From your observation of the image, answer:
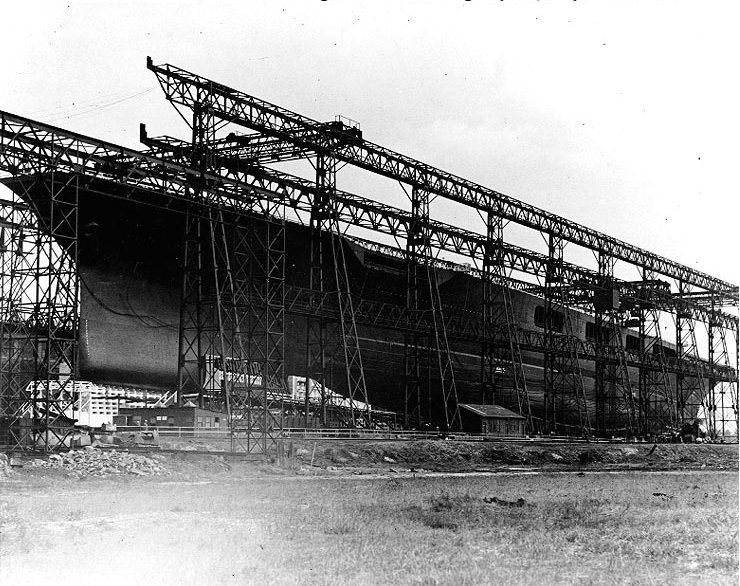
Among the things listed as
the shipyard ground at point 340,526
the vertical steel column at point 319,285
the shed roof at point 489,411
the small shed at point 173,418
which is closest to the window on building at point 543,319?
the shed roof at point 489,411

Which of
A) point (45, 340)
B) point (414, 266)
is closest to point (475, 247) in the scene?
point (414, 266)

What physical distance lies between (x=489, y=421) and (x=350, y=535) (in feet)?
125

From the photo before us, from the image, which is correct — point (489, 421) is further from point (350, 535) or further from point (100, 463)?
point (350, 535)

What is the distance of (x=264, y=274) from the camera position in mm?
38344

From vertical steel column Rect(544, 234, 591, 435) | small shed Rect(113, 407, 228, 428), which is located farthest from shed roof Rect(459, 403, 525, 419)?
small shed Rect(113, 407, 228, 428)

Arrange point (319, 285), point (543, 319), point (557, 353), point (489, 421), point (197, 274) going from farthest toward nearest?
1. point (543, 319)
2. point (557, 353)
3. point (489, 421)
4. point (319, 285)
5. point (197, 274)

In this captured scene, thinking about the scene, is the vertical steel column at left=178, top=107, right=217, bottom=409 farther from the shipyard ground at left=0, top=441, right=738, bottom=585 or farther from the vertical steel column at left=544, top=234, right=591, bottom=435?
the vertical steel column at left=544, top=234, right=591, bottom=435

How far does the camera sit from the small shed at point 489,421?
51.9 meters

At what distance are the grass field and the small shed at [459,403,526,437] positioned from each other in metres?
27.9

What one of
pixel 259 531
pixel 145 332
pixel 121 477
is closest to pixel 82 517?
pixel 259 531

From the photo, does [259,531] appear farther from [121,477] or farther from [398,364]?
[398,364]

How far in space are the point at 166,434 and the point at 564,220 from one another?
3440 cm

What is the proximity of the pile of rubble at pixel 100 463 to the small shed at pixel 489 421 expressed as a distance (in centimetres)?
2821

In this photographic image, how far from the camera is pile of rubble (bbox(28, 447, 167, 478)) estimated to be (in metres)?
24.5
